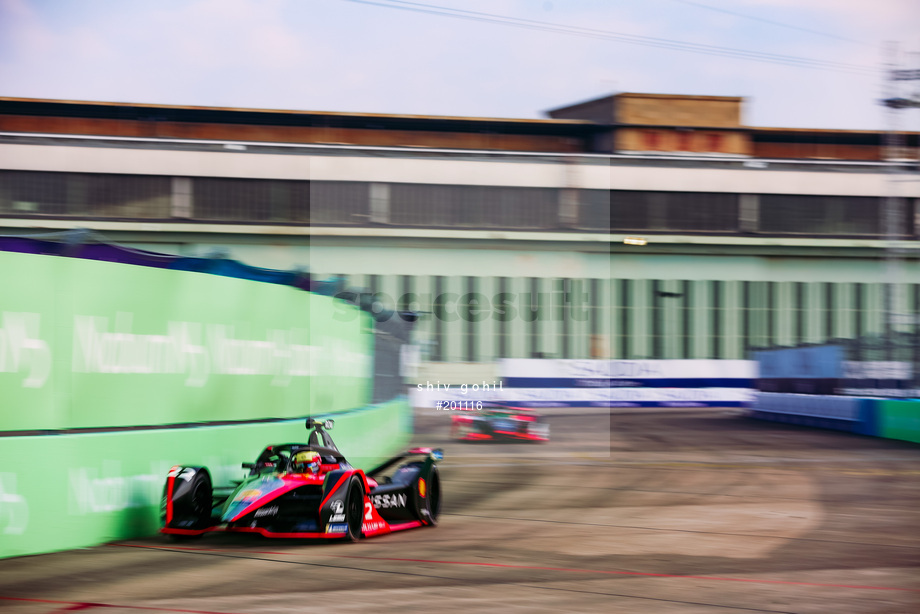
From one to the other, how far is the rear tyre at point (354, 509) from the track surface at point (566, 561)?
167mm

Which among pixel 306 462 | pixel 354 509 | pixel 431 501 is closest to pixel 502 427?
pixel 431 501

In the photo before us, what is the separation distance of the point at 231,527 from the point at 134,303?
2.50m

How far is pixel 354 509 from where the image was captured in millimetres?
8992

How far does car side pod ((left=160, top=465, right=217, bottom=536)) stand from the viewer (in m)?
8.59

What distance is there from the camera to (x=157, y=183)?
41969 mm

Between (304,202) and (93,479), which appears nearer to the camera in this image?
(93,479)

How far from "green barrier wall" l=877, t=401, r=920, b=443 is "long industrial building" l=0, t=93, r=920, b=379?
14.9 metres

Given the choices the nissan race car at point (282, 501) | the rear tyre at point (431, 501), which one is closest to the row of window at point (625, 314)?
the rear tyre at point (431, 501)

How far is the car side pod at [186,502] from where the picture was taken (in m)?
8.59

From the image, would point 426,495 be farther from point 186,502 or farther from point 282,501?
point 186,502

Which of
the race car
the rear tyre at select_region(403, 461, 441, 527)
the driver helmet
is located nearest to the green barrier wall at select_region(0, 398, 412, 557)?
the driver helmet

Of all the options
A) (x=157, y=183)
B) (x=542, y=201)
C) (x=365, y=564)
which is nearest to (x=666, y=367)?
(x=542, y=201)

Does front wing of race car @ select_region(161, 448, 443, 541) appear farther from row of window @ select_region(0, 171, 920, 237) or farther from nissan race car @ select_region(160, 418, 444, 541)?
row of window @ select_region(0, 171, 920, 237)

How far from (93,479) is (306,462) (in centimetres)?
191
